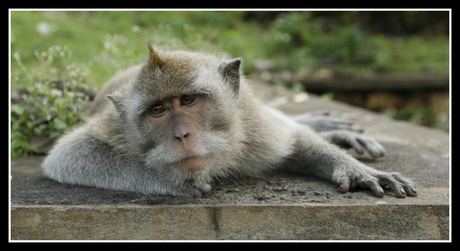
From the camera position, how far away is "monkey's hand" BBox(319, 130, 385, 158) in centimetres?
511

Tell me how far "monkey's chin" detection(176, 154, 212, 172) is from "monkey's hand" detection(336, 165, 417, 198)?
3.97 feet

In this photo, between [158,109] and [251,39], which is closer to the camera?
[158,109]

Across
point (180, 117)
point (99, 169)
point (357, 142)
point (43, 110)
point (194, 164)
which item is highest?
point (43, 110)

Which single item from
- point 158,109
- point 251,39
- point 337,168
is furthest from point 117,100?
point 251,39

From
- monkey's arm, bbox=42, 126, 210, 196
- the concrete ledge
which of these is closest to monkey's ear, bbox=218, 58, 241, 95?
monkey's arm, bbox=42, 126, 210, 196

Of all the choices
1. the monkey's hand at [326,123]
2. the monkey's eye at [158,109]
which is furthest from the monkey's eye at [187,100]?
the monkey's hand at [326,123]

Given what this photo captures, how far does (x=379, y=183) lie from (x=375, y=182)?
0.37ft

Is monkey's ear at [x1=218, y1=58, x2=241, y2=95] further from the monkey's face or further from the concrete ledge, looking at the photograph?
the concrete ledge

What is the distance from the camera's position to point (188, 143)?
358 centimetres

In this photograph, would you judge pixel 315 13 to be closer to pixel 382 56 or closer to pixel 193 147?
pixel 382 56

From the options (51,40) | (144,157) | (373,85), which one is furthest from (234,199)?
(51,40)

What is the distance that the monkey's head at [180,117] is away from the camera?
3.66m

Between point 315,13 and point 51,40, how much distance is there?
8.85 m

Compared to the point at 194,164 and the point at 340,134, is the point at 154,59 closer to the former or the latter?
the point at 194,164
